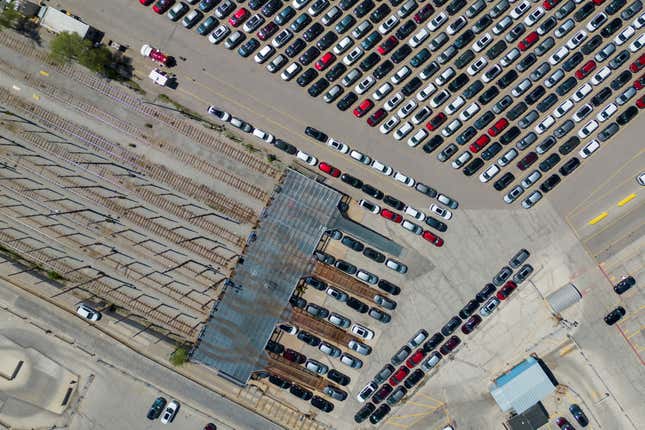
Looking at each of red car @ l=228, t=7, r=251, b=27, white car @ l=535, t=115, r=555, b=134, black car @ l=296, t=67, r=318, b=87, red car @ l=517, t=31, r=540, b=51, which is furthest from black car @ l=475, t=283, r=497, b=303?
red car @ l=228, t=7, r=251, b=27

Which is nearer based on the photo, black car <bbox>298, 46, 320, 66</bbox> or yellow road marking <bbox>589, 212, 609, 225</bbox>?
black car <bbox>298, 46, 320, 66</bbox>

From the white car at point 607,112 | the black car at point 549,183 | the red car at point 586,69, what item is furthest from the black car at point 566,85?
the black car at point 549,183

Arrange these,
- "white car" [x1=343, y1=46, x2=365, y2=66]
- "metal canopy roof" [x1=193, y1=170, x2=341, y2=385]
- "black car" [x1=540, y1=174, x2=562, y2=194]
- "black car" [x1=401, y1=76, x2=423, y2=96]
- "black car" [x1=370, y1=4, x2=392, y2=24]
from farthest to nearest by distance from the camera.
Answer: "black car" [x1=540, y1=174, x2=562, y2=194], "black car" [x1=401, y1=76, x2=423, y2=96], "white car" [x1=343, y1=46, x2=365, y2=66], "black car" [x1=370, y1=4, x2=392, y2=24], "metal canopy roof" [x1=193, y1=170, x2=341, y2=385]

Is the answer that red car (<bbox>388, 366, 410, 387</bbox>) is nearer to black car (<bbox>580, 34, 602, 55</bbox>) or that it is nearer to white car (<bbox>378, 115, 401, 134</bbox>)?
white car (<bbox>378, 115, 401, 134</bbox>)

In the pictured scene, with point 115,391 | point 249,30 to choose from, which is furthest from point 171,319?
point 249,30

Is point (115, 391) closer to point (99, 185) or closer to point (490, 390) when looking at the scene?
point (99, 185)

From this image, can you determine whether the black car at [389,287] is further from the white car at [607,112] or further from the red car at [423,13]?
the white car at [607,112]

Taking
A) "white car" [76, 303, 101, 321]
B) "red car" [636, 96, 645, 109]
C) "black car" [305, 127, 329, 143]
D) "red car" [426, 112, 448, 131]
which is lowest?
"white car" [76, 303, 101, 321]
